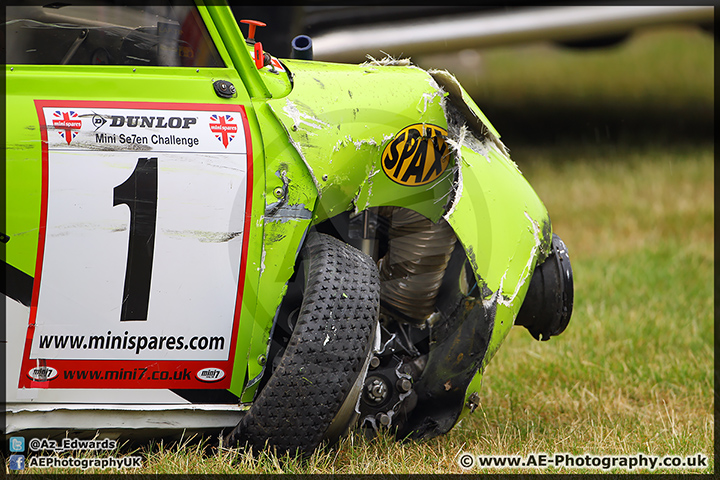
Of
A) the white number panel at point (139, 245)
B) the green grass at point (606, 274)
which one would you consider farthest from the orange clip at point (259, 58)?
the green grass at point (606, 274)

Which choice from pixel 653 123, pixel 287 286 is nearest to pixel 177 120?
pixel 287 286

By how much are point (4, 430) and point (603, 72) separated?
455 inches

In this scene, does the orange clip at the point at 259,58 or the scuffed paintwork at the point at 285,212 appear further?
the orange clip at the point at 259,58

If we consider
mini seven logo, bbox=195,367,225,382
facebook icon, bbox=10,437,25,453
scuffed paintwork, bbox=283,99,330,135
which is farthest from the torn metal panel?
facebook icon, bbox=10,437,25,453

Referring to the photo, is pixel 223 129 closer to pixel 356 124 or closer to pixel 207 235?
pixel 207 235

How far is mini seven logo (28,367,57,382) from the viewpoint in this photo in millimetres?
2805

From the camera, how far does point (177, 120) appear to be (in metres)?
2.89

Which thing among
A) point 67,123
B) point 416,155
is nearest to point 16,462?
point 67,123

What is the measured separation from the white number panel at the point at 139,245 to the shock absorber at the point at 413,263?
0.70 meters

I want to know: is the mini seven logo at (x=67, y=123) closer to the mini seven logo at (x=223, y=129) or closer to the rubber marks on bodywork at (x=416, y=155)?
the mini seven logo at (x=223, y=129)

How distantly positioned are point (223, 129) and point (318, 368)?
3.01ft

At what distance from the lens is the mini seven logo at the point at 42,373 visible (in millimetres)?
2805

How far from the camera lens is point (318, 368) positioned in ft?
9.12

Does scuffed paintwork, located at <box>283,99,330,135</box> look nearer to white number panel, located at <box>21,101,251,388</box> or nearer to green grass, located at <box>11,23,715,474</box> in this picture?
white number panel, located at <box>21,101,251,388</box>
